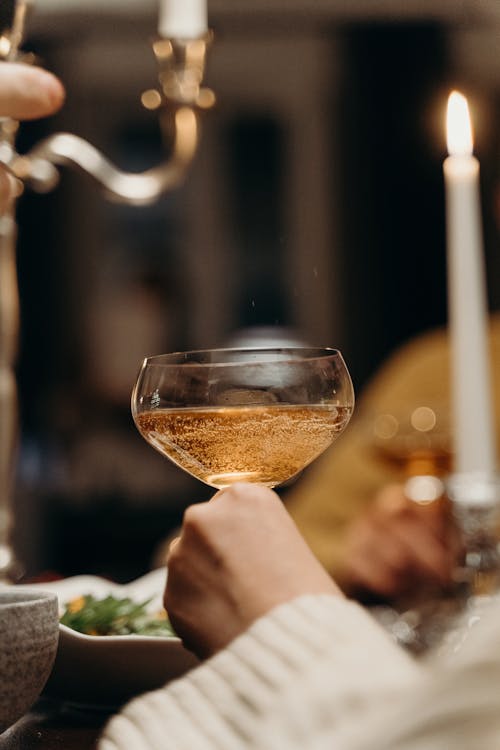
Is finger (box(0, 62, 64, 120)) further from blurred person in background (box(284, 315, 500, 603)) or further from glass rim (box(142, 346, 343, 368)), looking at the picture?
blurred person in background (box(284, 315, 500, 603))

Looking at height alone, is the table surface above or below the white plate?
below

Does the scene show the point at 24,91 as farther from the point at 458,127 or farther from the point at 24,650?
the point at 458,127

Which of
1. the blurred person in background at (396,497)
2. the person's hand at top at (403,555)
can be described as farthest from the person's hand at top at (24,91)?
the person's hand at top at (403,555)

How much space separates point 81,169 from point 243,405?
0.49 meters

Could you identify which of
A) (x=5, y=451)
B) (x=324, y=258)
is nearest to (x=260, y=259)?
(x=324, y=258)

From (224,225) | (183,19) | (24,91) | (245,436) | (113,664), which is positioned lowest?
(113,664)

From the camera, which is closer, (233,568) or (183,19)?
(233,568)

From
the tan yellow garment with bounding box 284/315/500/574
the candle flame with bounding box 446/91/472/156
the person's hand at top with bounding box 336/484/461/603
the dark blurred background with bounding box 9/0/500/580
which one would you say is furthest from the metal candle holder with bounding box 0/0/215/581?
the dark blurred background with bounding box 9/0/500/580

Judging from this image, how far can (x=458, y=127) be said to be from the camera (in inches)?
41.2

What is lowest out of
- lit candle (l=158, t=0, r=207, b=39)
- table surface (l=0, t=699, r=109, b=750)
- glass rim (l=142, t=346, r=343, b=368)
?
table surface (l=0, t=699, r=109, b=750)

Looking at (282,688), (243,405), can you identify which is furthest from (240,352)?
(282,688)

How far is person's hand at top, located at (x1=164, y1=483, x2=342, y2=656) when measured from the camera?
562 millimetres

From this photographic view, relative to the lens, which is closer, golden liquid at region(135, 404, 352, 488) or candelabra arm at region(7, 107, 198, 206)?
golden liquid at region(135, 404, 352, 488)

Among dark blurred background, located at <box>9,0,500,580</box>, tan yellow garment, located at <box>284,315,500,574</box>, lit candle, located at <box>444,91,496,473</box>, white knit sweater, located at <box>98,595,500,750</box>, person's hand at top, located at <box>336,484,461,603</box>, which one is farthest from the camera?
dark blurred background, located at <box>9,0,500,580</box>
